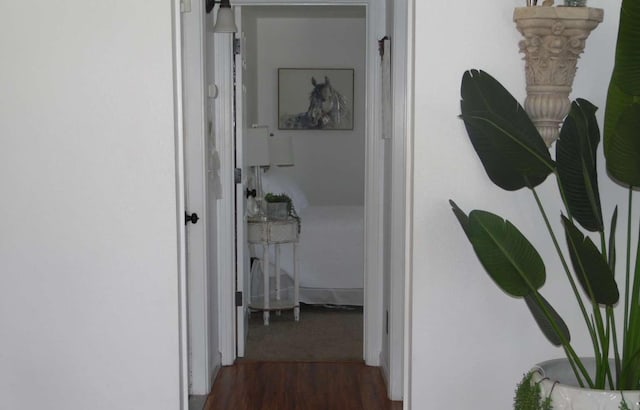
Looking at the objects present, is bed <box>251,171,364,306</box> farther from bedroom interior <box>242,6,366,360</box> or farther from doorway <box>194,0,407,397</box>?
doorway <box>194,0,407,397</box>

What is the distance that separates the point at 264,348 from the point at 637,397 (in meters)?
3.24

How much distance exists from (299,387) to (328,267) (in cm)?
200

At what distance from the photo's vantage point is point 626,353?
2291 millimetres

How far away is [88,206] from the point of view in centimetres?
276

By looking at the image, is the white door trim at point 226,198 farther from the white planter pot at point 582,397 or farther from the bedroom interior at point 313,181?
the white planter pot at point 582,397

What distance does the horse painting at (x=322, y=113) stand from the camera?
8.41m

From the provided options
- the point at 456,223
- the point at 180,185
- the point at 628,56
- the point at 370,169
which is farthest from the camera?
the point at 370,169

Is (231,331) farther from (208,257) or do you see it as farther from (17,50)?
(17,50)

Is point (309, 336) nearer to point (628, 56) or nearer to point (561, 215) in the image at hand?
point (561, 215)

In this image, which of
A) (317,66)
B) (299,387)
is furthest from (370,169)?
(317,66)

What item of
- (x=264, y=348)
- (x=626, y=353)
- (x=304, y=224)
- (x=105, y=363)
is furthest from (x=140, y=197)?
(x=304, y=224)

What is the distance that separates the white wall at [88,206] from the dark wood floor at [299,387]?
127cm

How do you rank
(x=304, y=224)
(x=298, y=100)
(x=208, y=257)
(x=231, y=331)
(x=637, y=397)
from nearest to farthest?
(x=637, y=397) → (x=208, y=257) → (x=231, y=331) → (x=304, y=224) → (x=298, y=100)

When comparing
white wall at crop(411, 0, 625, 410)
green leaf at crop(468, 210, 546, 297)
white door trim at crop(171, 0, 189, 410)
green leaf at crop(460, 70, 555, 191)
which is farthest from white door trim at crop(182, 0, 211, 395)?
green leaf at crop(468, 210, 546, 297)
